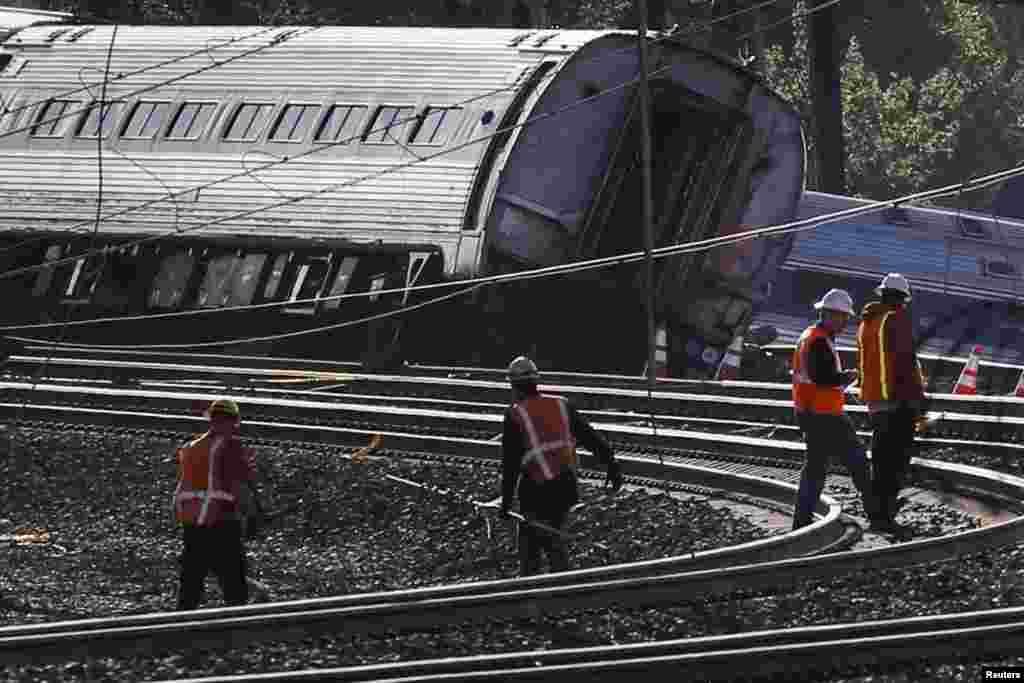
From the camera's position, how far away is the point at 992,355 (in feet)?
112

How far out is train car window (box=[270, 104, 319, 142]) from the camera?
30250 mm

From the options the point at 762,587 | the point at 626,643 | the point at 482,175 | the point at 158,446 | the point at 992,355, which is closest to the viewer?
the point at 626,643

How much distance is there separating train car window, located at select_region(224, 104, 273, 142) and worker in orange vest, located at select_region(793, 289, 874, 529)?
17.1 m

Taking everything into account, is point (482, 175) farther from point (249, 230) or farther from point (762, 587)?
point (762, 587)

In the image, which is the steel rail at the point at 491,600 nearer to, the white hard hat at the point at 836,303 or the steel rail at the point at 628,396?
the white hard hat at the point at 836,303

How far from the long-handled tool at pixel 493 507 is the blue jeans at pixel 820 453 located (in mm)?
1363

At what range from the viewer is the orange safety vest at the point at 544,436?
1309cm

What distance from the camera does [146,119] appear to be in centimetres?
3141

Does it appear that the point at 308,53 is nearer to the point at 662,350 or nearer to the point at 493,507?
the point at 662,350

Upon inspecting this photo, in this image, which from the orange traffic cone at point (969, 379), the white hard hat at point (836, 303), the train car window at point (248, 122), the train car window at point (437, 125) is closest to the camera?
the white hard hat at point (836, 303)

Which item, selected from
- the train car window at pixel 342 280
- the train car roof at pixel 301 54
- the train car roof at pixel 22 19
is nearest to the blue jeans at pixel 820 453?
the train car window at pixel 342 280

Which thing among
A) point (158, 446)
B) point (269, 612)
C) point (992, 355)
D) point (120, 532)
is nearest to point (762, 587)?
point (269, 612)

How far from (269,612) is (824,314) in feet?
12.4

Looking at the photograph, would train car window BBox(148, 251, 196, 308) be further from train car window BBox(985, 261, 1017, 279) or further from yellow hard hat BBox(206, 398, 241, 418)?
yellow hard hat BBox(206, 398, 241, 418)
